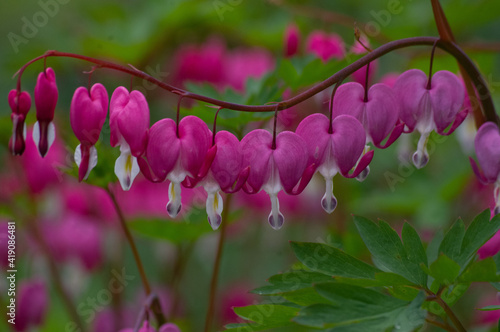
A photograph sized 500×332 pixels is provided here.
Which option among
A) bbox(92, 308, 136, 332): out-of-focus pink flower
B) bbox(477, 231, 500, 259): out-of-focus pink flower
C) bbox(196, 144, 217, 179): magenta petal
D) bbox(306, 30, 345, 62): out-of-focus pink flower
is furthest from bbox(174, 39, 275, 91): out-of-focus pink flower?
bbox(196, 144, 217, 179): magenta petal

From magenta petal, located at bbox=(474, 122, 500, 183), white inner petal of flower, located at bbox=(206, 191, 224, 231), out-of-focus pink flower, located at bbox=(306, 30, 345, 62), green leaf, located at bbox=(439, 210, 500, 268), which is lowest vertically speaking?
green leaf, located at bbox=(439, 210, 500, 268)

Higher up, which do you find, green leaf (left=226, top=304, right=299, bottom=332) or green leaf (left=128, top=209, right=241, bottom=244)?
green leaf (left=128, top=209, right=241, bottom=244)

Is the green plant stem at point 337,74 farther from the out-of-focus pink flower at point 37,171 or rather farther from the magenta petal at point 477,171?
the out-of-focus pink flower at point 37,171

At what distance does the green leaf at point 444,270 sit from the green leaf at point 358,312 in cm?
3

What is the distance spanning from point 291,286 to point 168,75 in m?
1.53

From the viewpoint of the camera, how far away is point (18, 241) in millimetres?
1676

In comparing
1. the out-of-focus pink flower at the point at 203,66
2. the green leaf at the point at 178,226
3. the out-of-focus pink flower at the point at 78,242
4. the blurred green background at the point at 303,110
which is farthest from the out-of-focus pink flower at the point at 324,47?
the out-of-focus pink flower at the point at 78,242

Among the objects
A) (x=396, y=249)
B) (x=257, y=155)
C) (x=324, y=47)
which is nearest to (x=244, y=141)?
(x=257, y=155)

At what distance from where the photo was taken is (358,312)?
2.33 feet

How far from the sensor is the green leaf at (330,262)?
30.2 inches

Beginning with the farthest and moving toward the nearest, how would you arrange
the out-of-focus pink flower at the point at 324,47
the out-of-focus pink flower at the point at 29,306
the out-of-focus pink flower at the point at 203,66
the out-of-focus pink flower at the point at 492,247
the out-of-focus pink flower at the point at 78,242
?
the out-of-focus pink flower at the point at 203,66, the out-of-focus pink flower at the point at 78,242, the out-of-focus pink flower at the point at 324,47, the out-of-focus pink flower at the point at 29,306, the out-of-focus pink flower at the point at 492,247

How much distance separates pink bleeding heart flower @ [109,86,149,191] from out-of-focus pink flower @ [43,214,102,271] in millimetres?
804

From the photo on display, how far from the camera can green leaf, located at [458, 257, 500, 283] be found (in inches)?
26.4

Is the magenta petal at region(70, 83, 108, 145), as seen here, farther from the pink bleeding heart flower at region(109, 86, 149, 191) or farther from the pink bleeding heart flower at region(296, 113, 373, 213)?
the pink bleeding heart flower at region(296, 113, 373, 213)
